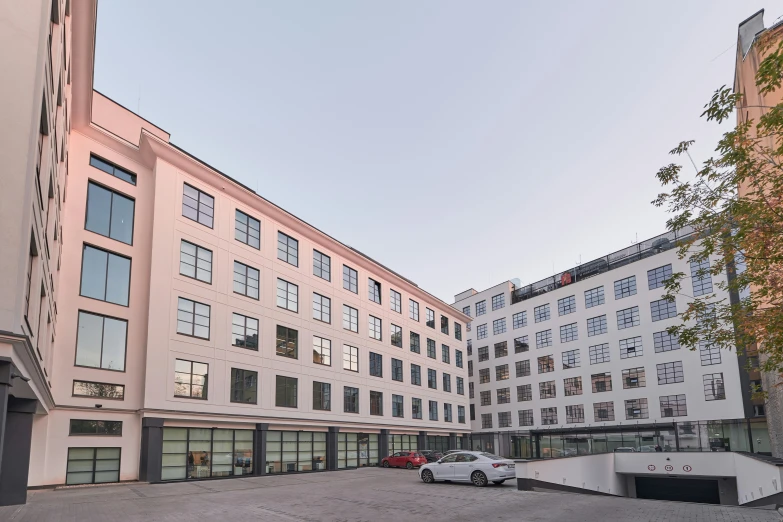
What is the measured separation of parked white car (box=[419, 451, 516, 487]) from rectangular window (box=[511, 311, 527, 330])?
4173cm

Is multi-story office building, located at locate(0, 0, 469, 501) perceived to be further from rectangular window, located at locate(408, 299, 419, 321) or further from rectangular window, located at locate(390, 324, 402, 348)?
rectangular window, located at locate(408, 299, 419, 321)

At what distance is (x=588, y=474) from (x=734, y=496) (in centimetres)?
1175

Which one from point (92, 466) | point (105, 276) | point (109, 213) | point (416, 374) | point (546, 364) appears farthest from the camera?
point (546, 364)

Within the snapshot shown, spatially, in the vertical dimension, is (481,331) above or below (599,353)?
above

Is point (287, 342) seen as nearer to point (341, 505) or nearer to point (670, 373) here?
point (341, 505)

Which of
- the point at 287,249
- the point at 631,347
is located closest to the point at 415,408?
the point at 287,249

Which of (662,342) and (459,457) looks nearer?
(459,457)

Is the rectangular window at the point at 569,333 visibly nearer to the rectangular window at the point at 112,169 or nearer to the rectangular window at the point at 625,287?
the rectangular window at the point at 625,287

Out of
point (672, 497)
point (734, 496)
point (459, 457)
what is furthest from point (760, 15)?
point (672, 497)

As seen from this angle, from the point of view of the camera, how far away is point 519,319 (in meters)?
64.4

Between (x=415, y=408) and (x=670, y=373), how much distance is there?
916 inches

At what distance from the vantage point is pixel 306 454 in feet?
107

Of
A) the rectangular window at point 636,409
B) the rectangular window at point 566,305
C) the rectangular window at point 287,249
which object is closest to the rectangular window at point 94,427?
the rectangular window at point 287,249

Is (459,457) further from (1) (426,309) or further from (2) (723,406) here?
(2) (723,406)
